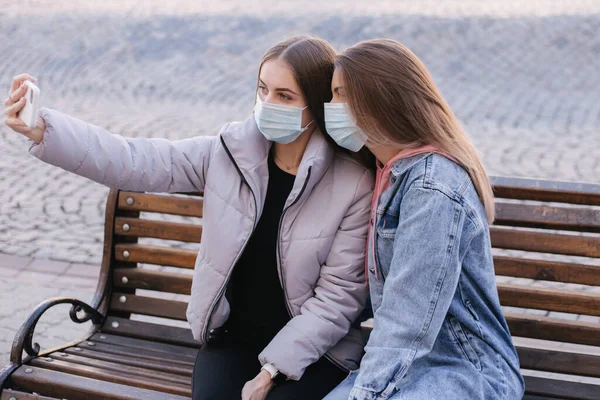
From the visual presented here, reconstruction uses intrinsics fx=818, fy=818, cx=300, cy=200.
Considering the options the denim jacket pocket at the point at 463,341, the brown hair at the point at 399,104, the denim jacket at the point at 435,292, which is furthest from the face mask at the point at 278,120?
the denim jacket pocket at the point at 463,341

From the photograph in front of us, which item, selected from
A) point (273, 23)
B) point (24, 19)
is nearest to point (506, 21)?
point (273, 23)

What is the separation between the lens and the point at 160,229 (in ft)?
12.0

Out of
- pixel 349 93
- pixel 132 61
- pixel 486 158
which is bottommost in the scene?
pixel 486 158

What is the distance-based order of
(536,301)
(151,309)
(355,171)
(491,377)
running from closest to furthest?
(491,377)
(355,171)
(536,301)
(151,309)

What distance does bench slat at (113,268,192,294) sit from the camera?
11.9 ft

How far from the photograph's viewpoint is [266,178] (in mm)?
2982

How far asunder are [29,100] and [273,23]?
41.4 feet

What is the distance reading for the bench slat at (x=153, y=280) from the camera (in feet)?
11.9

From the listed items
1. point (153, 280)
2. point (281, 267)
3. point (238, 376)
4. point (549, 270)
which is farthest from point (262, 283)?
point (549, 270)

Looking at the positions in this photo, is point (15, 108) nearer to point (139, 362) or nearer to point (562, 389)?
point (139, 362)

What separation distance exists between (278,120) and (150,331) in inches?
52.0

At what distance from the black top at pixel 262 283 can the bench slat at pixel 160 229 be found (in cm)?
59

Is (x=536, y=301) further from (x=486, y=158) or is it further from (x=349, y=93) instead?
(x=486, y=158)

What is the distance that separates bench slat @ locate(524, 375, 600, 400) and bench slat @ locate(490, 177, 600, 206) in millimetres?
712
